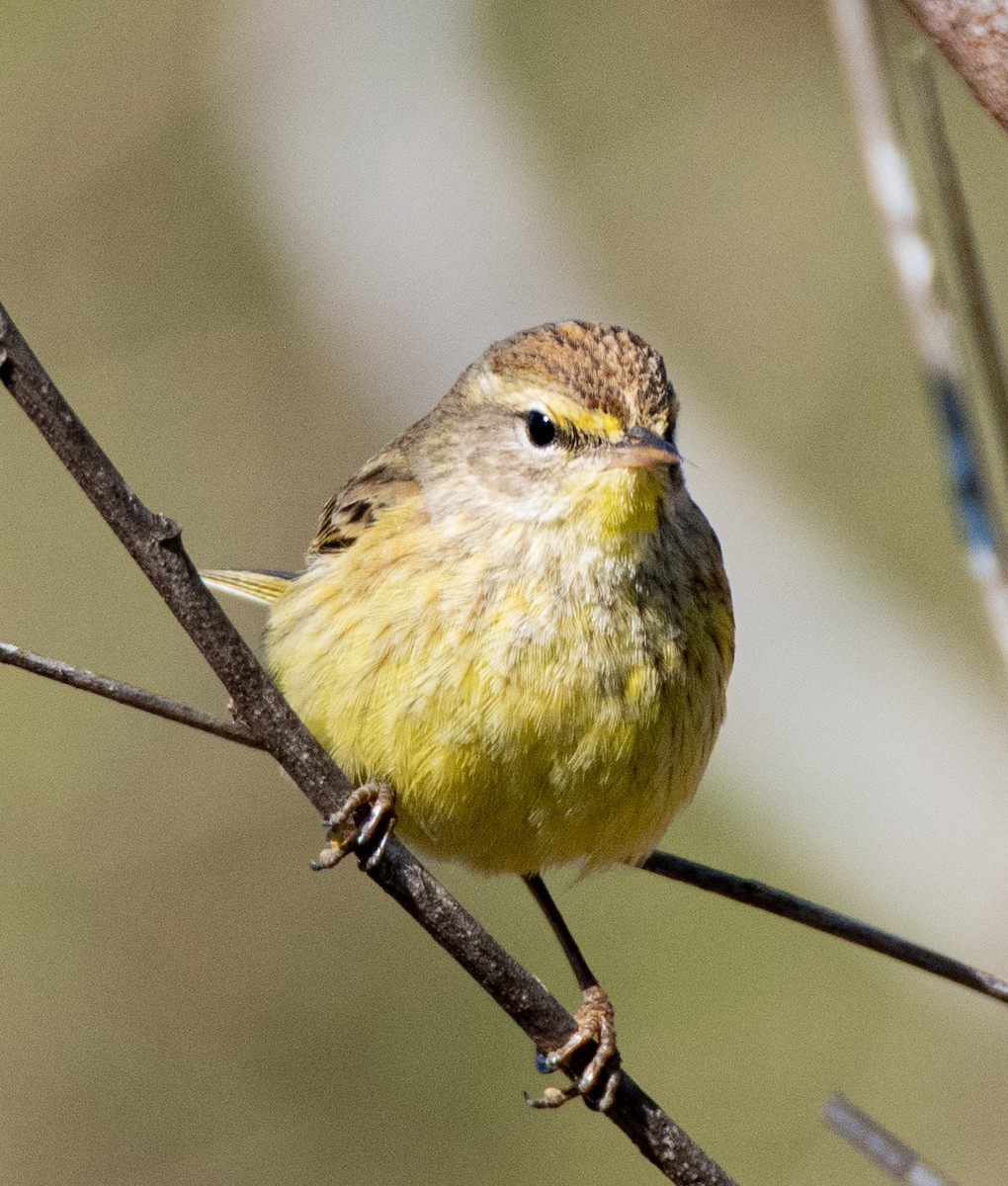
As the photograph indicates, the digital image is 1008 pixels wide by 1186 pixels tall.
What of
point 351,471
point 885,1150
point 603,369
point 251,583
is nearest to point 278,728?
point 885,1150

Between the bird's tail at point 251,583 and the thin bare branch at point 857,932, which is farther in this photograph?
the bird's tail at point 251,583

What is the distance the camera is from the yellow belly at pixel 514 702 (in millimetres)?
3227

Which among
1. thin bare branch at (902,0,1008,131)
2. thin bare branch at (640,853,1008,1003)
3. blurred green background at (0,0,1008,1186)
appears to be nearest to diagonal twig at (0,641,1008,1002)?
thin bare branch at (640,853,1008,1003)

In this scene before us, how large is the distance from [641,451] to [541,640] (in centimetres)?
45

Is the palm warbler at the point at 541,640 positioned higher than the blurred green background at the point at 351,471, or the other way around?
the palm warbler at the point at 541,640

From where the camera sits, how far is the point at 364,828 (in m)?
3.18

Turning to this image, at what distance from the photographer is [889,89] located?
2.91m

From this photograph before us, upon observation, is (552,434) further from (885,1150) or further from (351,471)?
(351,471)

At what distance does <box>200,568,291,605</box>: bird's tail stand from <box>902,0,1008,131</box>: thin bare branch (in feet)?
9.06

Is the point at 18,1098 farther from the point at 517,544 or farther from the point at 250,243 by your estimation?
the point at 250,243

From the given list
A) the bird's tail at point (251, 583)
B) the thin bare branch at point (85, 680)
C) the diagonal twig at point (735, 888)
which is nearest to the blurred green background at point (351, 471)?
the bird's tail at point (251, 583)

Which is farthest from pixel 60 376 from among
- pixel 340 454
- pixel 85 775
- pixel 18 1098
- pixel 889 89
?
pixel 889 89

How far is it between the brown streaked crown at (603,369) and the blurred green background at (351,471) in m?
1.98

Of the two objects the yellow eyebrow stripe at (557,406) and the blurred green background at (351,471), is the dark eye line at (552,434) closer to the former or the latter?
the yellow eyebrow stripe at (557,406)
